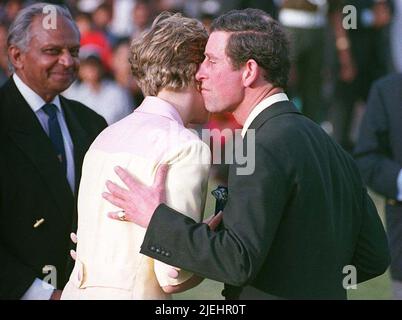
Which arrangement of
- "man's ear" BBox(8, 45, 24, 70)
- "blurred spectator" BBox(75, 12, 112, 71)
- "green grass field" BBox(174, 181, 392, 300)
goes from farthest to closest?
"blurred spectator" BBox(75, 12, 112, 71) → "green grass field" BBox(174, 181, 392, 300) → "man's ear" BBox(8, 45, 24, 70)

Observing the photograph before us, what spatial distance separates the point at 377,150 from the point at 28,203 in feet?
6.18

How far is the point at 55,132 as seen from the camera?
466 centimetres

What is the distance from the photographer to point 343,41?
460 inches

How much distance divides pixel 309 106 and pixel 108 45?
7.87 feet

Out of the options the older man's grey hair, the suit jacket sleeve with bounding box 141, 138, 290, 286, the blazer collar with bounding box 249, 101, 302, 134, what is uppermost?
the older man's grey hair

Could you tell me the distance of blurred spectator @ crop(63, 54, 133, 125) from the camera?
36.7 feet

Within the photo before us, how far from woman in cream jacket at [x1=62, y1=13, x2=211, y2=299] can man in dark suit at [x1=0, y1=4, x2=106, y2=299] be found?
1.72 ft

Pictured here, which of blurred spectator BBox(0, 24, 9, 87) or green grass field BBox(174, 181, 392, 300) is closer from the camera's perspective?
green grass field BBox(174, 181, 392, 300)

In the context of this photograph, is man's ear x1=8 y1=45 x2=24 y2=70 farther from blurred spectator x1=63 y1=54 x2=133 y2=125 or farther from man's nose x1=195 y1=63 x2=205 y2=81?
blurred spectator x1=63 y1=54 x2=133 y2=125

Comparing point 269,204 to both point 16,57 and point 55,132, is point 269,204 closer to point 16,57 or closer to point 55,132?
point 55,132

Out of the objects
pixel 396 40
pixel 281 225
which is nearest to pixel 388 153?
pixel 281 225

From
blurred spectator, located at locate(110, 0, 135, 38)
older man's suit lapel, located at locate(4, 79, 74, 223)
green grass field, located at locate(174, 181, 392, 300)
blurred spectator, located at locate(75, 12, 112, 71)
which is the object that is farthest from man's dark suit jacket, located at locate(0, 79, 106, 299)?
blurred spectator, located at locate(110, 0, 135, 38)
